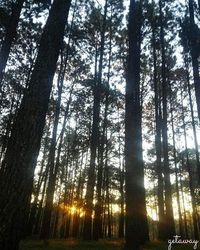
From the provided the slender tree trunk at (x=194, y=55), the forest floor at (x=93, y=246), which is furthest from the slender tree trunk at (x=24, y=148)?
the slender tree trunk at (x=194, y=55)

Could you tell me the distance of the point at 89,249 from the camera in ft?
33.2

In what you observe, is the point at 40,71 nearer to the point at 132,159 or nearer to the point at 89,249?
the point at 132,159

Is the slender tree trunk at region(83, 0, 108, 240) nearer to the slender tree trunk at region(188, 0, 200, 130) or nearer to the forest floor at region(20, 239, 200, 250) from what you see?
the forest floor at region(20, 239, 200, 250)

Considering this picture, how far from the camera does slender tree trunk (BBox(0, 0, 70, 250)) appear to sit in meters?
3.25

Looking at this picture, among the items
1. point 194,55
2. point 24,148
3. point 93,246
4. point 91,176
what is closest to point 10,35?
point 91,176

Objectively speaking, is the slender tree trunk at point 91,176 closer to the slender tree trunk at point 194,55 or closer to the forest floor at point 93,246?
the forest floor at point 93,246

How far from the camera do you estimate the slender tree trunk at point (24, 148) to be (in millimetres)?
3248

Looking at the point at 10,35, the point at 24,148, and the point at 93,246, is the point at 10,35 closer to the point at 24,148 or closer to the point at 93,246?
the point at 24,148

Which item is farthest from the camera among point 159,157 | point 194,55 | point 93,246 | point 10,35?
point 159,157

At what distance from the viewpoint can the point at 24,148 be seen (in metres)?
3.56

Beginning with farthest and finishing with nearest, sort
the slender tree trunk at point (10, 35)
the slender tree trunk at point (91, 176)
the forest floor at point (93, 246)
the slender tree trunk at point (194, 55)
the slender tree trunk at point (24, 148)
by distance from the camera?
the slender tree trunk at point (91, 176)
the slender tree trunk at point (194, 55)
the slender tree trunk at point (10, 35)
the forest floor at point (93, 246)
the slender tree trunk at point (24, 148)

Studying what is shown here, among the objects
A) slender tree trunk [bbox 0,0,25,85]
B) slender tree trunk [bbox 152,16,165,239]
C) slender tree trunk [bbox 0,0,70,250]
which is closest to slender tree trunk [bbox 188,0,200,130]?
slender tree trunk [bbox 152,16,165,239]

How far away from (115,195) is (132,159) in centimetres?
2717

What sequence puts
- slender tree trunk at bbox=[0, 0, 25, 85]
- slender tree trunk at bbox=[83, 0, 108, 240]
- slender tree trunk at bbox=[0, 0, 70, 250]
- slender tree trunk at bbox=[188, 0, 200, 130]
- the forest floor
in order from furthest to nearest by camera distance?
slender tree trunk at bbox=[83, 0, 108, 240]
slender tree trunk at bbox=[188, 0, 200, 130]
slender tree trunk at bbox=[0, 0, 25, 85]
the forest floor
slender tree trunk at bbox=[0, 0, 70, 250]
